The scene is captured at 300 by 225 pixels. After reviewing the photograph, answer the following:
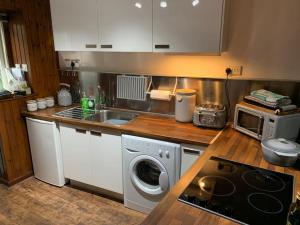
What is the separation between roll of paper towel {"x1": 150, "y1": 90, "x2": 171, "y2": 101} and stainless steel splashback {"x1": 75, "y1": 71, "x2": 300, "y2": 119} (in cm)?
8

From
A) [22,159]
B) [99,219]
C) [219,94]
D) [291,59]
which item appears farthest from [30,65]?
[291,59]

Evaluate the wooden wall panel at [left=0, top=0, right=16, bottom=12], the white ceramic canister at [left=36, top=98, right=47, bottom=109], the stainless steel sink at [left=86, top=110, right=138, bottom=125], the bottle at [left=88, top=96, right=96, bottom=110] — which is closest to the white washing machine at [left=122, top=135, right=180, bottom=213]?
the stainless steel sink at [left=86, top=110, right=138, bottom=125]

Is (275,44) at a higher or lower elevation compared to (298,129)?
higher

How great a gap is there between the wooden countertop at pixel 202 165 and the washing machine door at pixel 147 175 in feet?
1.92

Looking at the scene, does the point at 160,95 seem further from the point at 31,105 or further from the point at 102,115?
the point at 31,105

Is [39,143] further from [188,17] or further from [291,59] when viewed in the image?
[291,59]

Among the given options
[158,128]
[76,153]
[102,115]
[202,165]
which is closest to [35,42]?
[102,115]

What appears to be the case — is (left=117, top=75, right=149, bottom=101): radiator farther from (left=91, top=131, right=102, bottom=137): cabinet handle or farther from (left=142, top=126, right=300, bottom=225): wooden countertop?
(left=142, top=126, right=300, bottom=225): wooden countertop

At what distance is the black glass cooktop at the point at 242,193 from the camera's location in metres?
1.04

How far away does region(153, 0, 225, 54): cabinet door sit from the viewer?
1803mm

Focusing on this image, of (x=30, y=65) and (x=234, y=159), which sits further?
(x=30, y=65)

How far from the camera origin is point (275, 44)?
1.96 meters

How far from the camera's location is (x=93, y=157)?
243 centimetres

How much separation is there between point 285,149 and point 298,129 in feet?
1.36
